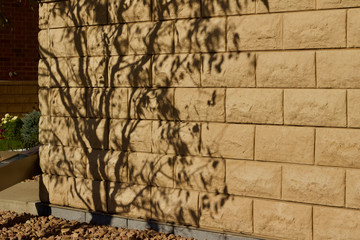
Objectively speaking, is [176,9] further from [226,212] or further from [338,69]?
[226,212]

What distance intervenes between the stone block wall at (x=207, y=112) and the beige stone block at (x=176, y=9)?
0.05 ft

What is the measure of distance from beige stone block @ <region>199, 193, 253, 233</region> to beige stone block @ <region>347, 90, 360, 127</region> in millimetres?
1442

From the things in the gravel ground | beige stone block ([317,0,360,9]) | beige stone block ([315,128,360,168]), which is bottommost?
the gravel ground

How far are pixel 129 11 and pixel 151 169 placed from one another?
203 centimetres

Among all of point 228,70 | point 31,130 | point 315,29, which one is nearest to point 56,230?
point 228,70

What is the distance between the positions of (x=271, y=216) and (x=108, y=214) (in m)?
2.35

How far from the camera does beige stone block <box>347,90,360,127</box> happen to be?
203 inches

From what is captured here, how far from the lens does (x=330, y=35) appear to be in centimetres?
526

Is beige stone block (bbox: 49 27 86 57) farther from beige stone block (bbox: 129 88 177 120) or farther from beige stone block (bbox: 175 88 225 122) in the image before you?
beige stone block (bbox: 175 88 225 122)

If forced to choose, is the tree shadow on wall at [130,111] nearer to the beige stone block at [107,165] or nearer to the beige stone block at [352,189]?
the beige stone block at [107,165]

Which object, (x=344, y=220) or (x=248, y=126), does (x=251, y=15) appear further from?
(x=344, y=220)

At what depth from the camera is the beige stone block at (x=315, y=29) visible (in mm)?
5223

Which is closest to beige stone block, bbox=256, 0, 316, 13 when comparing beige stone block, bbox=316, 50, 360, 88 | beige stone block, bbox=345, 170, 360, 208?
beige stone block, bbox=316, 50, 360, 88

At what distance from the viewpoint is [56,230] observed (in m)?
6.92
